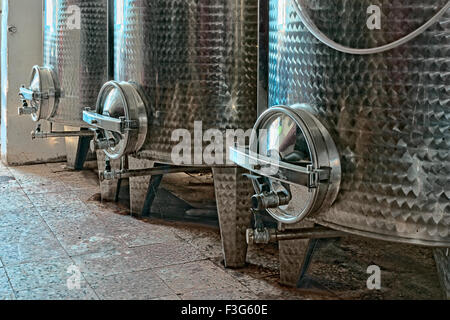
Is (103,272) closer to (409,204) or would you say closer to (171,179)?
(409,204)

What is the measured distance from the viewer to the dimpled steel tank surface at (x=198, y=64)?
2.54 meters

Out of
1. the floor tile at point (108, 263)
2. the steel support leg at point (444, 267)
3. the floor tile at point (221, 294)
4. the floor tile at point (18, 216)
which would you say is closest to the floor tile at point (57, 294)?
the floor tile at point (108, 263)

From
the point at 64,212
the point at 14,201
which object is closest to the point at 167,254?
the point at 64,212

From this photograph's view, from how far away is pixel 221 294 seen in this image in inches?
90.4

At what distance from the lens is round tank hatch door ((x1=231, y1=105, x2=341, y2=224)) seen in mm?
1706

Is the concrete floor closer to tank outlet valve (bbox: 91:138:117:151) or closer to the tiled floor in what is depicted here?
the tiled floor

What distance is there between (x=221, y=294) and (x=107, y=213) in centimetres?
138

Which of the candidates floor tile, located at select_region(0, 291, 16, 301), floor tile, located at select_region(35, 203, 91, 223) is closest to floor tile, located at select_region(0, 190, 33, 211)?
floor tile, located at select_region(35, 203, 91, 223)

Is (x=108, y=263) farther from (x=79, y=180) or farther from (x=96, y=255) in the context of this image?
(x=79, y=180)

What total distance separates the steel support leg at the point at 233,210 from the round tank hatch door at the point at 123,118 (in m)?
0.41

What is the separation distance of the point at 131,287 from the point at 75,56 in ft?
6.13

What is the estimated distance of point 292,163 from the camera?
182 centimetres
